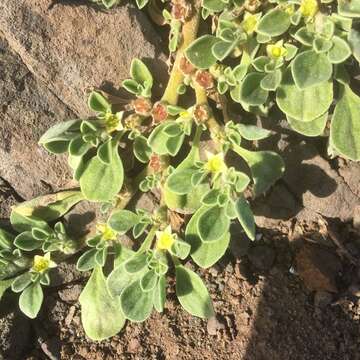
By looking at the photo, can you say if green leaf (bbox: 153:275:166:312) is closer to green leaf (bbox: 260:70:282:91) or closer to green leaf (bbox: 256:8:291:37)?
green leaf (bbox: 260:70:282:91)

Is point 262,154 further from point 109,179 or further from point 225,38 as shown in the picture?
point 109,179

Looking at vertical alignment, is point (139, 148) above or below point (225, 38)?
below

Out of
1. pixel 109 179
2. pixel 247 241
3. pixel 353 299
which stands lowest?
pixel 353 299

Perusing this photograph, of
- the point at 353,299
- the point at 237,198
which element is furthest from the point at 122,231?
the point at 353,299

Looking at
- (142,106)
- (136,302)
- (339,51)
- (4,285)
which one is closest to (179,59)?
(142,106)

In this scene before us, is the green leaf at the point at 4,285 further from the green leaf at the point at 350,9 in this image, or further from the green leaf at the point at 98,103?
the green leaf at the point at 350,9

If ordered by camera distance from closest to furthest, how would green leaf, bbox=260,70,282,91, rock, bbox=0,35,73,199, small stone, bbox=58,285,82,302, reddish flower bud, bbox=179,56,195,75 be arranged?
1. green leaf, bbox=260,70,282,91
2. reddish flower bud, bbox=179,56,195,75
3. rock, bbox=0,35,73,199
4. small stone, bbox=58,285,82,302

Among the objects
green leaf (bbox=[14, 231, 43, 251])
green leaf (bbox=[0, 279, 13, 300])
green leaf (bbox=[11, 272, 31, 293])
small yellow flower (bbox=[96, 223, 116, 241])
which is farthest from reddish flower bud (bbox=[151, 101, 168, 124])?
green leaf (bbox=[0, 279, 13, 300])
